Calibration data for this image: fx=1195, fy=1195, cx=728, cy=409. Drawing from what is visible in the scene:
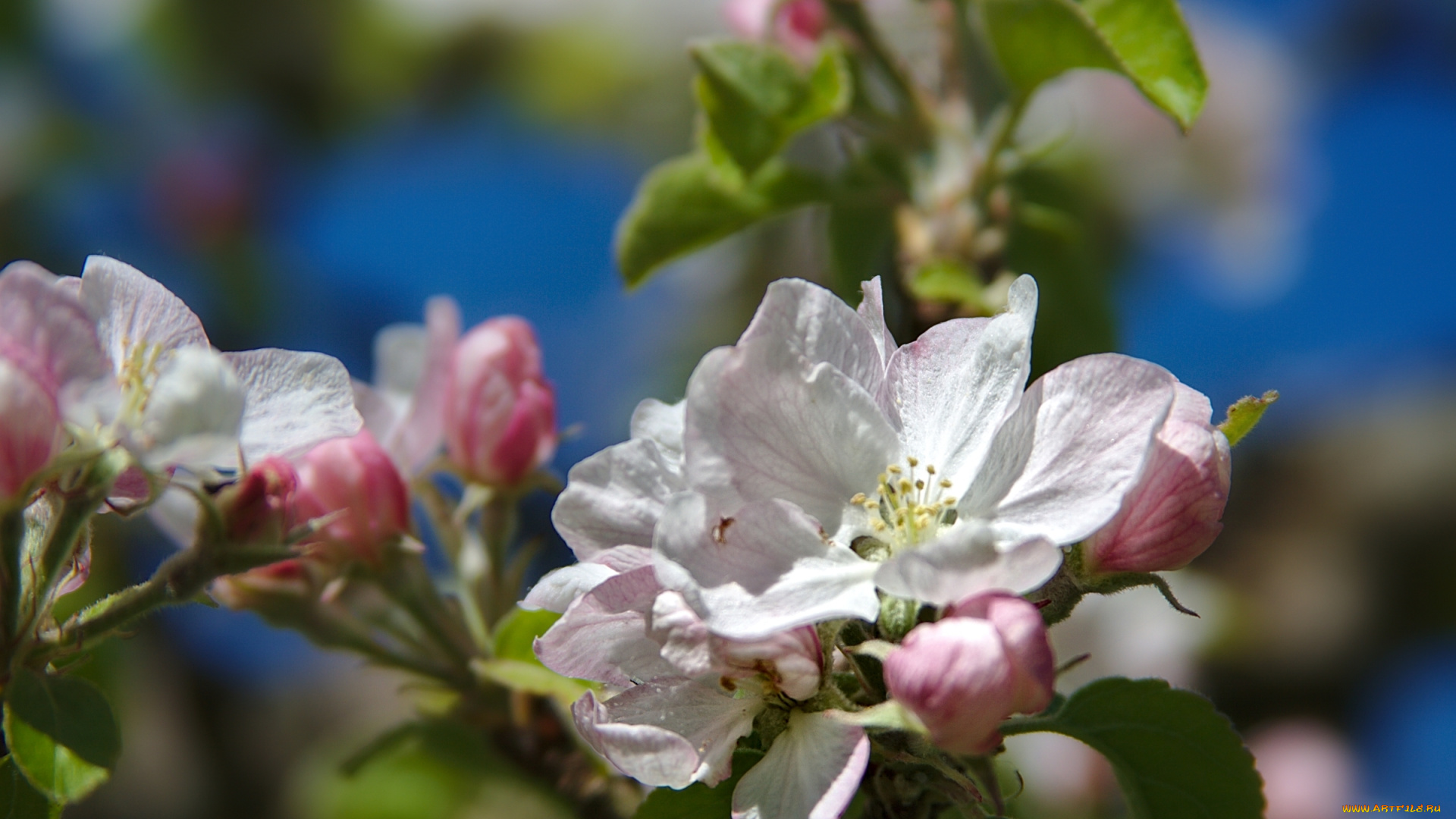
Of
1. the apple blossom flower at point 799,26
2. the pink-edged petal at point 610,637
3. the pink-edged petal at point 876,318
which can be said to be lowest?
the pink-edged petal at point 610,637

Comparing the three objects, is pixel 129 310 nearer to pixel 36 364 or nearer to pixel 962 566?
pixel 36 364

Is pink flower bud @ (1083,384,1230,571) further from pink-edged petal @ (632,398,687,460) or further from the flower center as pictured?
pink-edged petal @ (632,398,687,460)

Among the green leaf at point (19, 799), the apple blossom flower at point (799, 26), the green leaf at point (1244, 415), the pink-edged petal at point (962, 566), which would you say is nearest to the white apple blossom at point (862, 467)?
the pink-edged petal at point (962, 566)

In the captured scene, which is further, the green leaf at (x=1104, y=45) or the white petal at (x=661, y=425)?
the green leaf at (x=1104, y=45)

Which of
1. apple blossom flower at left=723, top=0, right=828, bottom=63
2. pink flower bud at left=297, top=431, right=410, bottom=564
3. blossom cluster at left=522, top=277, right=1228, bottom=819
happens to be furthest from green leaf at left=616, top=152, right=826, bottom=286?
blossom cluster at left=522, top=277, right=1228, bottom=819

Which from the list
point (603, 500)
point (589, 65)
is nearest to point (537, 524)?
point (603, 500)

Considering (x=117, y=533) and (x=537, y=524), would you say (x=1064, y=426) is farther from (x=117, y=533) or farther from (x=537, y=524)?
(x=117, y=533)

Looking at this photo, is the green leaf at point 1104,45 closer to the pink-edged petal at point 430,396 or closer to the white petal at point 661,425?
the white petal at point 661,425
